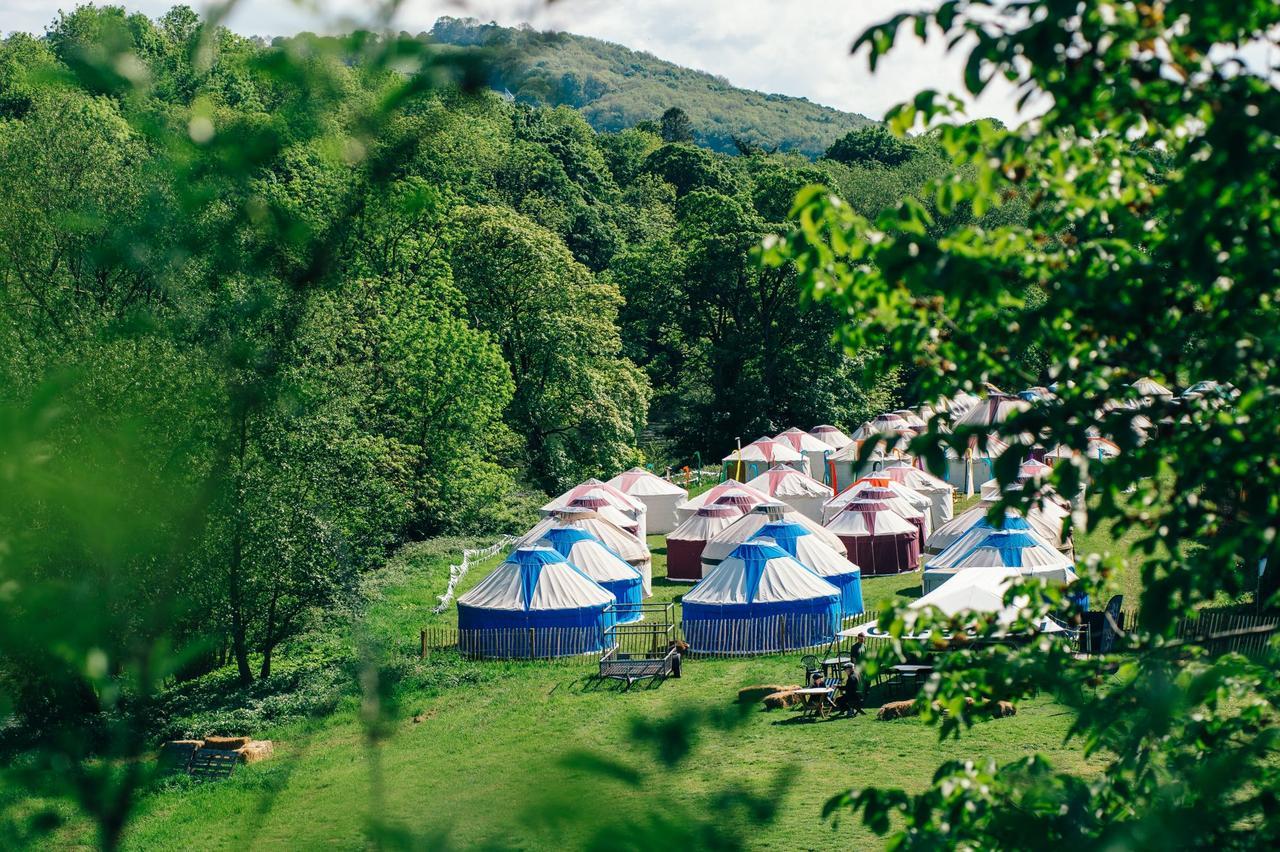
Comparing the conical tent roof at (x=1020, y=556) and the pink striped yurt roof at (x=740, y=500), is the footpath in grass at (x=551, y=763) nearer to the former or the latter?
the conical tent roof at (x=1020, y=556)

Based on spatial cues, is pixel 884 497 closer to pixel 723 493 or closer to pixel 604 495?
pixel 723 493

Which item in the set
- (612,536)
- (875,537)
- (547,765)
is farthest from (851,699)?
(547,765)

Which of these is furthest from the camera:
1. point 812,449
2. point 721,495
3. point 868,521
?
point 812,449

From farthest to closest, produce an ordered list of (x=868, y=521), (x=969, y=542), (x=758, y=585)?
1. (x=868, y=521)
2. (x=969, y=542)
3. (x=758, y=585)

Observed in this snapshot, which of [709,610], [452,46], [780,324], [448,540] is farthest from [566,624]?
[780,324]

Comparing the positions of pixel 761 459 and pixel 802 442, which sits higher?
pixel 802 442

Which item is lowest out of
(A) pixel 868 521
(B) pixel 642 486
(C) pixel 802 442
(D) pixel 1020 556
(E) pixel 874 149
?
(D) pixel 1020 556

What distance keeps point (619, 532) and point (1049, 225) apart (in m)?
26.0

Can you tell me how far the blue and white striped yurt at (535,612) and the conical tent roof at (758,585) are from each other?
2.02m

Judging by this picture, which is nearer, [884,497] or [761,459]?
[884,497]

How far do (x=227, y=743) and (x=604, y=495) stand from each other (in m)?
17.0

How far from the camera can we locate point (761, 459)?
140 ft

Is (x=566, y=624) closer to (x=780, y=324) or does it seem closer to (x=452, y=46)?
(x=452, y=46)

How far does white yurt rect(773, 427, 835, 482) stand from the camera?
1770 inches
